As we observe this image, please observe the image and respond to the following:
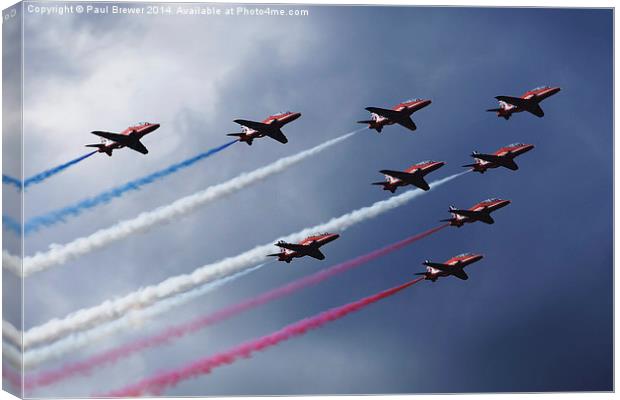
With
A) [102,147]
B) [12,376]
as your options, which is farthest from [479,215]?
[12,376]

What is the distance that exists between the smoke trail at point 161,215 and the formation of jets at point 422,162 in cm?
211

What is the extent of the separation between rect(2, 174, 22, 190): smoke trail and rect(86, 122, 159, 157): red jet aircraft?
6.44 meters

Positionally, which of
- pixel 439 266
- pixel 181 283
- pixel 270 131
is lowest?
pixel 181 283

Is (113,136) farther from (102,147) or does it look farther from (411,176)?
(411,176)

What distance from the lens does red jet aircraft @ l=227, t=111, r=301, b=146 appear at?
336 ft

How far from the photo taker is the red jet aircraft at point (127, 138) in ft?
323

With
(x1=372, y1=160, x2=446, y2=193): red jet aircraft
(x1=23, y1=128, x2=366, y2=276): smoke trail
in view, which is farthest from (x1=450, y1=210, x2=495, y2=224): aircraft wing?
(x1=23, y1=128, x2=366, y2=276): smoke trail

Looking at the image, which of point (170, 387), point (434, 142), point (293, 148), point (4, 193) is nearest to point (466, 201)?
point (434, 142)

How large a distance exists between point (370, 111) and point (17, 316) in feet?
89.5

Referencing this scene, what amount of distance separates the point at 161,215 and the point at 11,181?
10022 mm

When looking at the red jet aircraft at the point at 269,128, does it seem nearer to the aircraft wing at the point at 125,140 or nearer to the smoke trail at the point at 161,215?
the smoke trail at the point at 161,215

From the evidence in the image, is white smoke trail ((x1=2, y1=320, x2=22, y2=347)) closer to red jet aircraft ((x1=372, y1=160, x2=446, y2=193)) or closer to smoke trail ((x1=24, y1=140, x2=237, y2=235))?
smoke trail ((x1=24, y1=140, x2=237, y2=235))

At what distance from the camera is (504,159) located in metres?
106

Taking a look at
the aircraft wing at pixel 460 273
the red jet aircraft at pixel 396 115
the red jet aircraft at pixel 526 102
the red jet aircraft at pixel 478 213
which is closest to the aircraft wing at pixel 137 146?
the red jet aircraft at pixel 396 115
